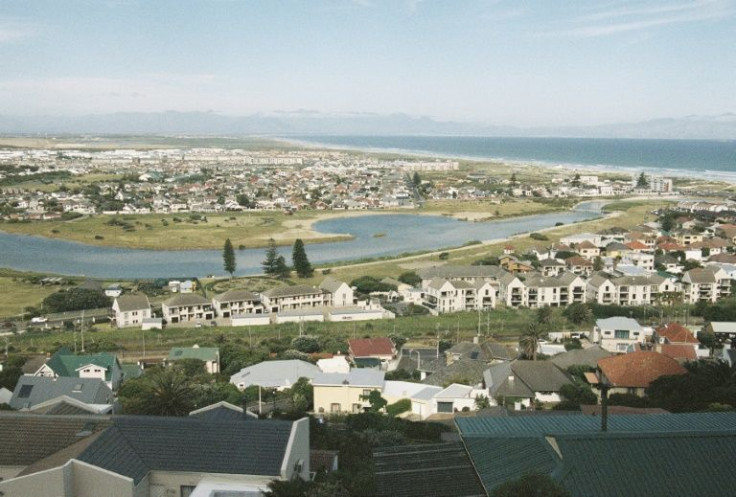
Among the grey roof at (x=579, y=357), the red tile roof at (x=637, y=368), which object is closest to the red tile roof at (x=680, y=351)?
the grey roof at (x=579, y=357)

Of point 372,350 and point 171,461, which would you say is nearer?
point 171,461

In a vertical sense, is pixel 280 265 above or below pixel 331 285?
below

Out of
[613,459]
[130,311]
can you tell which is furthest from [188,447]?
[130,311]

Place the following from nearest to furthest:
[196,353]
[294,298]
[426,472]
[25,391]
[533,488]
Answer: [533,488]
[426,472]
[25,391]
[196,353]
[294,298]

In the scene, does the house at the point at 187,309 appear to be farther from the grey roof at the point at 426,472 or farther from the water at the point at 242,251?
the grey roof at the point at 426,472

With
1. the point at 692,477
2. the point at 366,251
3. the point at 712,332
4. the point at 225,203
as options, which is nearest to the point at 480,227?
the point at 366,251

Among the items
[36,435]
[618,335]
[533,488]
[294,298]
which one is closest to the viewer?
[533,488]

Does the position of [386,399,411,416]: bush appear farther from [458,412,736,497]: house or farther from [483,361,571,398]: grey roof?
[458,412,736,497]: house

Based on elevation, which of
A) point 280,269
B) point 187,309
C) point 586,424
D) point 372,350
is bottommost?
point 187,309

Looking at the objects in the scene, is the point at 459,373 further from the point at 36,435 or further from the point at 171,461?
the point at 36,435
